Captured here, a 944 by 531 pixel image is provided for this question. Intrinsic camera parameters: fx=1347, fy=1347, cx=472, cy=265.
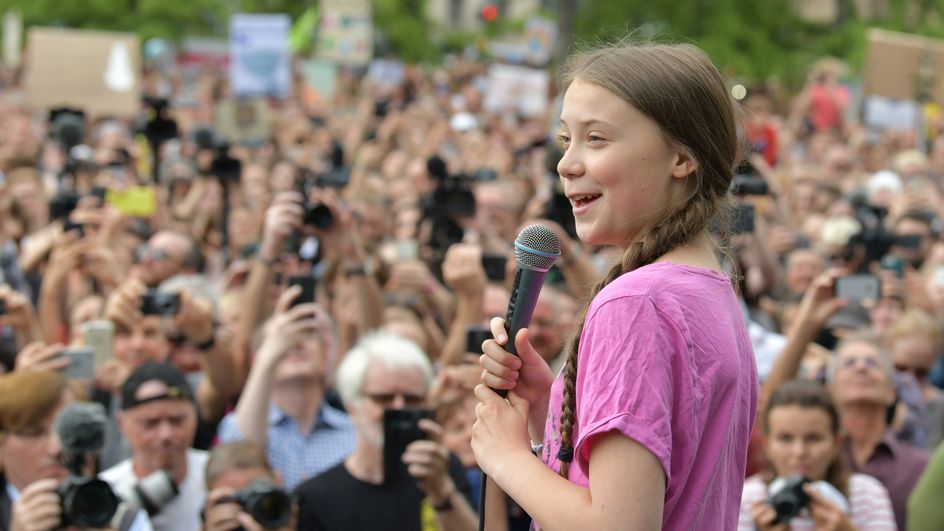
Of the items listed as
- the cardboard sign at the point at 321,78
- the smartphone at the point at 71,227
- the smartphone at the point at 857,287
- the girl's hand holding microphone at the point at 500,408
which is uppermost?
the girl's hand holding microphone at the point at 500,408

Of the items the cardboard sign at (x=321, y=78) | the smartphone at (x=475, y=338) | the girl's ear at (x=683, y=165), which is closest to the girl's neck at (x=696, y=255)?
the girl's ear at (x=683, y=165)

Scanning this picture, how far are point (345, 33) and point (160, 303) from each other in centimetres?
1149

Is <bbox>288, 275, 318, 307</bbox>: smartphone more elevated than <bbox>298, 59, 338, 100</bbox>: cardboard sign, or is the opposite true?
<bbox>288, 275, 318, 307</bbox>: smartphone

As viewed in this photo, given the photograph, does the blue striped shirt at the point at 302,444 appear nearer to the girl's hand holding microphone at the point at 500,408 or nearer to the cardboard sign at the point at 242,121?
the girl's hand holding microphone at the point at 500,408

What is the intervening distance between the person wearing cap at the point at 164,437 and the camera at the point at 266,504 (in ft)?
2.52

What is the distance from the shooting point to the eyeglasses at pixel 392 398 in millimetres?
5004

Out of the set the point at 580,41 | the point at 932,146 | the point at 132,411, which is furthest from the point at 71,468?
the point at 932,146

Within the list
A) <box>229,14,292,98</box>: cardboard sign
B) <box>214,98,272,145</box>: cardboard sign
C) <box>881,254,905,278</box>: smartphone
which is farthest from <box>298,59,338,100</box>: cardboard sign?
<box>881,254,905,278</box>: smartphone

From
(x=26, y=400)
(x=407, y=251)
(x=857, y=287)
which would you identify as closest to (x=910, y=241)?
(x=857, y=287)

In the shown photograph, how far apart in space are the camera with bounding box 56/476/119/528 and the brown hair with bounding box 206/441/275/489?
88cm

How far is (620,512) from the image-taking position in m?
1.89

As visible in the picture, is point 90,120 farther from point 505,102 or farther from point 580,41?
point 580,41

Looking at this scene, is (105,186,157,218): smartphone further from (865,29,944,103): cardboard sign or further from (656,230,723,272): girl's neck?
(865,29,944,103): cardboard sign

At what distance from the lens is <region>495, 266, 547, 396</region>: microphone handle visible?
2.18 m
